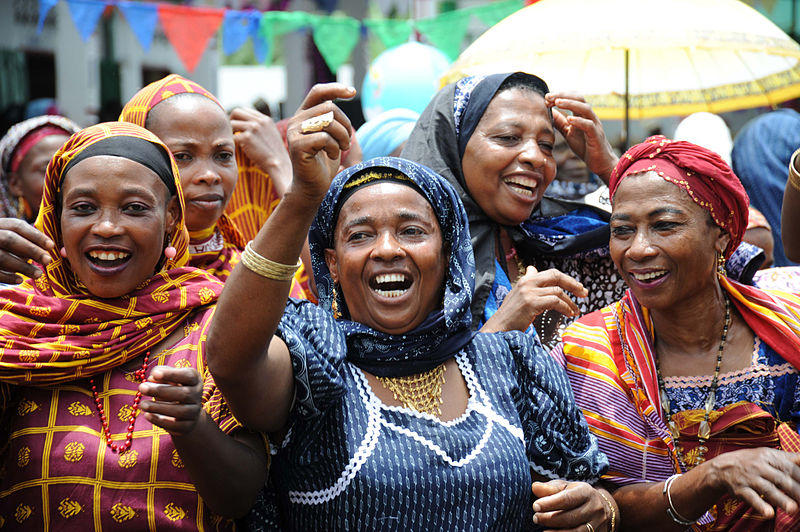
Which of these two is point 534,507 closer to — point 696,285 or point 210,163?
point 696,285

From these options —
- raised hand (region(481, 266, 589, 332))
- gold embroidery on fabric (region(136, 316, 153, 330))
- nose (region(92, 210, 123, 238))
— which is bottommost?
raised hand (region(481, 266, 589, 332))

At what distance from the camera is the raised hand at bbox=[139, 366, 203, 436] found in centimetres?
208

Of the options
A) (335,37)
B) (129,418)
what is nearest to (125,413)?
(129,418)

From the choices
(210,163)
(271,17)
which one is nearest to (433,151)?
Answer: (210,163)

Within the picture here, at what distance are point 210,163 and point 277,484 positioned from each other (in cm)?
137

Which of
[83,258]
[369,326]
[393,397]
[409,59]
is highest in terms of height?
[409,59]

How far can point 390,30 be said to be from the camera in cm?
1052

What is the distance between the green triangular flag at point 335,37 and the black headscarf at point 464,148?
281 inches

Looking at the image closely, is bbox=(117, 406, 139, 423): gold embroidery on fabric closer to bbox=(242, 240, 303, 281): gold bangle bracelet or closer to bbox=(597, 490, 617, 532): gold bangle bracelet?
bbox=(242, 240, 303, 281): gold bangle bracelet

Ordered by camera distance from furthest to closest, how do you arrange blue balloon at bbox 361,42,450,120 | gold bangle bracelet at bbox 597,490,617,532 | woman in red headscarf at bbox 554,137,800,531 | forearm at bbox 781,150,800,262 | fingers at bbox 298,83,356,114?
blue balloon at bbox 361,42,450,120 < forearm at bbox 781,150,800,262 < woman in red headscarf at bbox 554,137,800,531 < gold bangle bracelet at bbox 597,490,617,532 < fingers at bbox 298,83,356,114

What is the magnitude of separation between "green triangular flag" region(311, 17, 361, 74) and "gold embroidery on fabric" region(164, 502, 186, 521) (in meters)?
8.49

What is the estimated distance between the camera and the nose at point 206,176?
327 cm

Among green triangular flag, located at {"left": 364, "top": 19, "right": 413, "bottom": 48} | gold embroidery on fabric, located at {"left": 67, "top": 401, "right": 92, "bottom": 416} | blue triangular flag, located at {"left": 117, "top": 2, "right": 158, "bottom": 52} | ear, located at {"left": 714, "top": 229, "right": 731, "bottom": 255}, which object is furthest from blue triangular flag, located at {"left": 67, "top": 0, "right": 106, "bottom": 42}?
ear, located at {"left": 714, "top": 229, "right": 731, "bottom": 255}

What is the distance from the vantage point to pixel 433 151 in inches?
136
